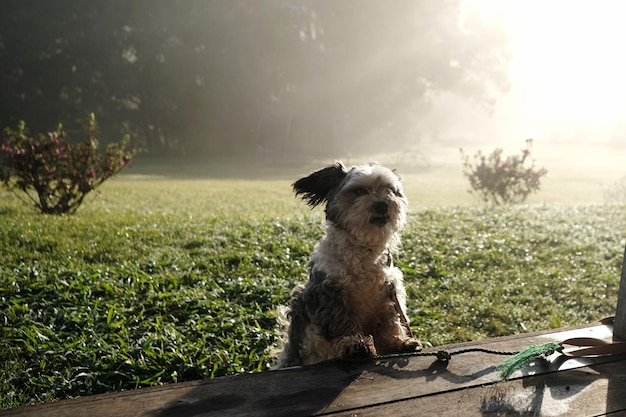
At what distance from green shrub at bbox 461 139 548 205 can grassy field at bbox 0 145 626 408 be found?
5.07 m

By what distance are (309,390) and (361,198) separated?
126 centimetres

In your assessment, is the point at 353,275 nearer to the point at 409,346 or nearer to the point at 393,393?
the point at 409,346

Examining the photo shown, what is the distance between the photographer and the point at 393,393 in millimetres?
2715

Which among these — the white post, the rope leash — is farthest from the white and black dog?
the white post

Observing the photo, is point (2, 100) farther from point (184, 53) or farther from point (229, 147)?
point (229, 147)

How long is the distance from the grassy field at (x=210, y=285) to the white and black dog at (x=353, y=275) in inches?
51.2

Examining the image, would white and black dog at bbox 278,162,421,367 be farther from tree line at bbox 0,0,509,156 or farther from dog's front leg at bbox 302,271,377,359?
tree line at bbox 0,0,509,156

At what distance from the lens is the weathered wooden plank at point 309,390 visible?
2498 mm

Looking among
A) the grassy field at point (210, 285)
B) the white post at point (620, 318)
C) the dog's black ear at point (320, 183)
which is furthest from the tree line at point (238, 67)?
the white post at point (620, 318)

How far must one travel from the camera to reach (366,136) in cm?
4556

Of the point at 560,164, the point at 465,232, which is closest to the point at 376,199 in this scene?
the point at 465,232

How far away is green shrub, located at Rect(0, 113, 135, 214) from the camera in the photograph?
34.4 ft

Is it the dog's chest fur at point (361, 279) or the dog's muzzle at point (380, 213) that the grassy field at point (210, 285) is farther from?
the dog's muzzle at point (380, 213)

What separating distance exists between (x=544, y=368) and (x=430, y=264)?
467 cm
